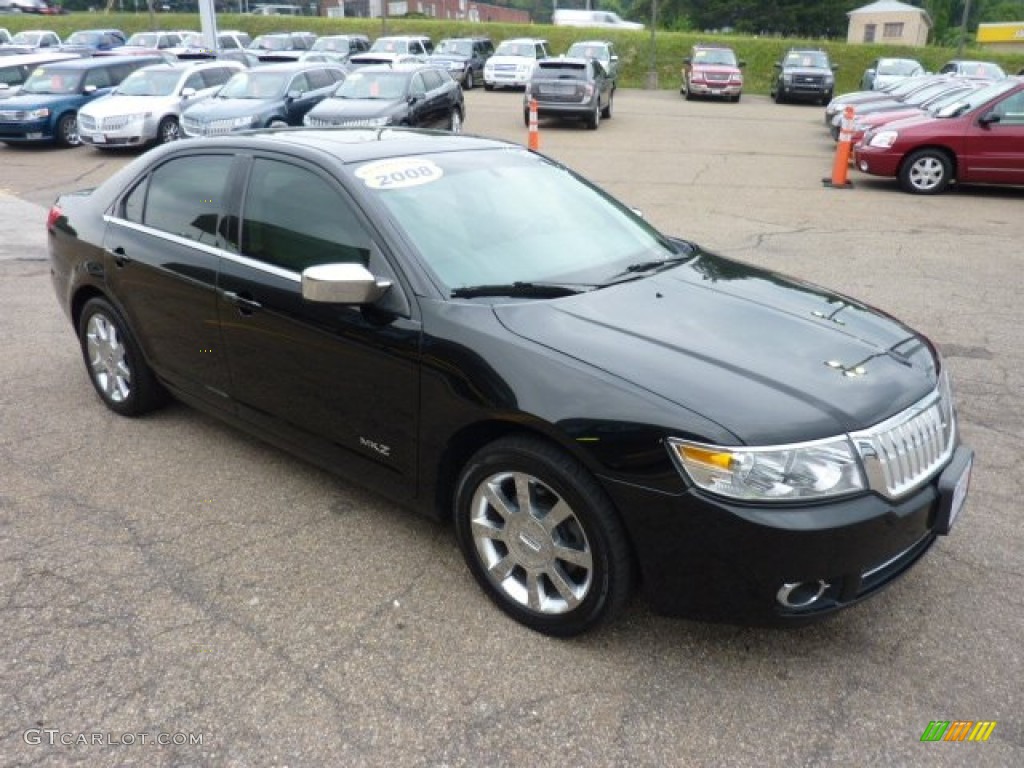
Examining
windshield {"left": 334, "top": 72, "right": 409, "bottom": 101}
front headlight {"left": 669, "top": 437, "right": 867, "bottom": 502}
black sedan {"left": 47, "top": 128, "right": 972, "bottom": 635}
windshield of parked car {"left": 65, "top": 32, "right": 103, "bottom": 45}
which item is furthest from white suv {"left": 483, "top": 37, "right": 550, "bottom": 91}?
front headlight {"left": 669, "top": 437, "right": 867, "bottom": 502}

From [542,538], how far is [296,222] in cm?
176

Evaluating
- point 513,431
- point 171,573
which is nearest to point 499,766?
point 513,431

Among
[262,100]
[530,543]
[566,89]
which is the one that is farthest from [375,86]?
[530,543]

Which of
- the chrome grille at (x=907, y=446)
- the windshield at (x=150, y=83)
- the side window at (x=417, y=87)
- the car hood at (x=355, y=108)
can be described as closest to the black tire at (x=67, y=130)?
the windshield at (x=150, y=83)

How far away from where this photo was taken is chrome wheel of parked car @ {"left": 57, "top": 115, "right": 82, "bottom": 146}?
17047 millimetres

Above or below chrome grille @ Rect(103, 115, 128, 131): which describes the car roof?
above

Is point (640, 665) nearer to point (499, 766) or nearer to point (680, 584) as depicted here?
point (680, 584)

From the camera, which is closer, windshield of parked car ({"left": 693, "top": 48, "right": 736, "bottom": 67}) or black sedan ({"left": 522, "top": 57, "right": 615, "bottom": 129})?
black sedan ({"left": 522, "top": 57, "right": 615, "bottom": 129})

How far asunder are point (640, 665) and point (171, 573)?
6.11 ft

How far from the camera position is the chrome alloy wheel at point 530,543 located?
2.86m

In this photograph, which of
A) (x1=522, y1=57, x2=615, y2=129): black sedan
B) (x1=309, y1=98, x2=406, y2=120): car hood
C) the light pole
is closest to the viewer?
(x1=309, y1=98, x2=406, y2=120): car hood

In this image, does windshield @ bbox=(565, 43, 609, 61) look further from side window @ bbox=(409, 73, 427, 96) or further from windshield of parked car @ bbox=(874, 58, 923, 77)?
side window @ bbox=(409, 73, 427, 96)

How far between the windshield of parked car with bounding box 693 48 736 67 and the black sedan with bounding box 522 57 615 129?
10.3 metres

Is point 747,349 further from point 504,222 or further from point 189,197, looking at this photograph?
point 189,197
